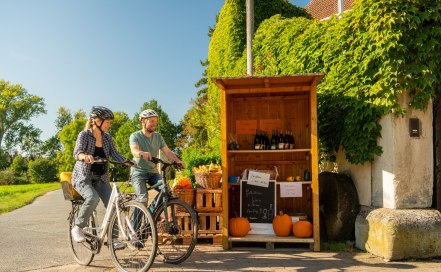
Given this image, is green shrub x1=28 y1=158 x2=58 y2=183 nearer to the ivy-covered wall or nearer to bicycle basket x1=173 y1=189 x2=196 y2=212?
the ivy-covered wall

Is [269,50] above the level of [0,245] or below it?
above

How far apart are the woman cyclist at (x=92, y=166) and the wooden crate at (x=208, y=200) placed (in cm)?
193

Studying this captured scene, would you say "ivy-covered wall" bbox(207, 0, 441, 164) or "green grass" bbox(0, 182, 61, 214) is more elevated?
"ivy-covered wall" bbox(207, 0, 441, 164)

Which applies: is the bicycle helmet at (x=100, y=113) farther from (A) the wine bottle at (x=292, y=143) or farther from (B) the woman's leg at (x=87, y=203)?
(A) the wine bottle at (x=292, y=143)

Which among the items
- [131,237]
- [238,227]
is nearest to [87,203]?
[131,237]

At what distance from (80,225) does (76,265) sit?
2.45 feet

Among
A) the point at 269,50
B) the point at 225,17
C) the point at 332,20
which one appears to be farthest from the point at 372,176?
the point at 225,17

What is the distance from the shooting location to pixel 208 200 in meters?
7.80

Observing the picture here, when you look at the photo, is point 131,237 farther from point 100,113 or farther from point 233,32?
point 233,32

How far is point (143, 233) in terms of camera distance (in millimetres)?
5531

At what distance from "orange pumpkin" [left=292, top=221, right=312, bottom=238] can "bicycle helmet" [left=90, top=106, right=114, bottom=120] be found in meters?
3.41

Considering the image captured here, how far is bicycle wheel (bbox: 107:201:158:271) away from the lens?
18.1ft

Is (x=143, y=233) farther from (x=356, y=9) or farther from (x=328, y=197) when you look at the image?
(x=356, y=9)

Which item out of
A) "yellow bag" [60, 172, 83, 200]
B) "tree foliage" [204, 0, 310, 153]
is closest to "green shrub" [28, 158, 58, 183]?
"tree foliage" [204, 0, 310, 153]
